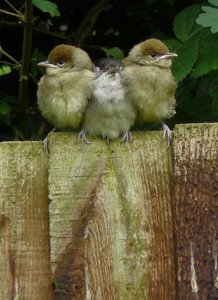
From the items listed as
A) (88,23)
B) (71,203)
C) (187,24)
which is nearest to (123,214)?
(71,203)

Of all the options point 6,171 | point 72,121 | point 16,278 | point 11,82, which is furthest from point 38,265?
point 11,82

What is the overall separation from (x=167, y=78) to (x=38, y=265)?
898 mm

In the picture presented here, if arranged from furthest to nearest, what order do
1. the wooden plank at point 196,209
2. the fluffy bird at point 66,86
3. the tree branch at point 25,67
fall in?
1. the tree branch at point 25,67
2. the fluffy bird at point 66,86
3. the wooden plank at point 196,209

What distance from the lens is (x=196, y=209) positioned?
2375mm

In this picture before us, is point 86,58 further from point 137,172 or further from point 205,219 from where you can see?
point 205,219

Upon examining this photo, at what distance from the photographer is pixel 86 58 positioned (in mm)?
2832

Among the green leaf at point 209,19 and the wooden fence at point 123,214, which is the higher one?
the green leaf at point 209,19

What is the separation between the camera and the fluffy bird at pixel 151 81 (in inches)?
107

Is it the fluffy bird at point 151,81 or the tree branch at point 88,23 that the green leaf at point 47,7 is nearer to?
the fluffy bird at point 151,81

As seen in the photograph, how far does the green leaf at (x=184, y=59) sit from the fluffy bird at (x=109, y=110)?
431 millimetres

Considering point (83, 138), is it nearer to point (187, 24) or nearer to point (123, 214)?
point (123, 214)

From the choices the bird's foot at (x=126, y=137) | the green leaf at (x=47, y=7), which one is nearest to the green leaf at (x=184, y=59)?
the green leaf at (x=47, y=7)

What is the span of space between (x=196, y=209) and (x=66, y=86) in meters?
0.77

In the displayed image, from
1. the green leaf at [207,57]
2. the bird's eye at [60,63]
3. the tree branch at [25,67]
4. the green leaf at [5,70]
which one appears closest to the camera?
the bird's eye at [60,63]
